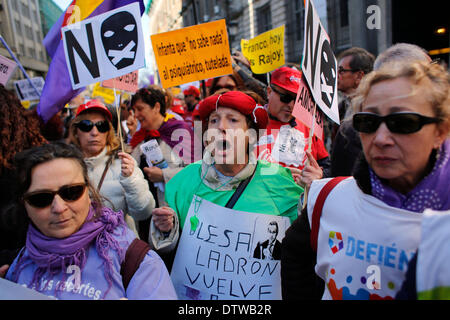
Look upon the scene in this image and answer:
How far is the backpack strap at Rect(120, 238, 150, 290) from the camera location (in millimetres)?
1534

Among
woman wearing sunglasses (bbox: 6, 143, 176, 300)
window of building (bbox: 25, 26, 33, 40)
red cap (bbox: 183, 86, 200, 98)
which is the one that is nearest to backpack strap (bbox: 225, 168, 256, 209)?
woman wearing sunglasses (bbox: 6, 143, 176, 300)

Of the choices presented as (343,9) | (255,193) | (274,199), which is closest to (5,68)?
(255,193)

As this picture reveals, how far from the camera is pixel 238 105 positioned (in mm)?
2100

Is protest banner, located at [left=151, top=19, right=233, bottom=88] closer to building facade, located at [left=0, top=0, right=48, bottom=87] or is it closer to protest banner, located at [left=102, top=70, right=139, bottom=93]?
protest banner, located at [left=102, top=70, right=139, bottom=93]

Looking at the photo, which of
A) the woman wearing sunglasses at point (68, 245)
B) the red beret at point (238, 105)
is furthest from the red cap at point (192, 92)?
the woman wearing sunglasses at point (68, 245)

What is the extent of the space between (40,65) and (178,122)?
5.17 meters

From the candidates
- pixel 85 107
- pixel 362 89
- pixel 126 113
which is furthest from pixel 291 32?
pixel 362 89

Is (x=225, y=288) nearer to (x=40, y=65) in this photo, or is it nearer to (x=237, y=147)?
(x=237, y=147)

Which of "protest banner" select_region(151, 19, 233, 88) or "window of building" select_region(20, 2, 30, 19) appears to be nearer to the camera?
"protest banner" select_region(151, 19, 233, 88)

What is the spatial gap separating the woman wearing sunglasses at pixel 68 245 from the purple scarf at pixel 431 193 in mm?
1050

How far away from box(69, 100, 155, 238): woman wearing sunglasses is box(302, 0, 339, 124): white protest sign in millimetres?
1415

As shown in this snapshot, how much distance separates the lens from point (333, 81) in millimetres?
2303

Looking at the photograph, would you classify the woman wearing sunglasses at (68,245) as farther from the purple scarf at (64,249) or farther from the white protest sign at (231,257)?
the white protest sign at (231,257)

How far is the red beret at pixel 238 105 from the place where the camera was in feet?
6.91
